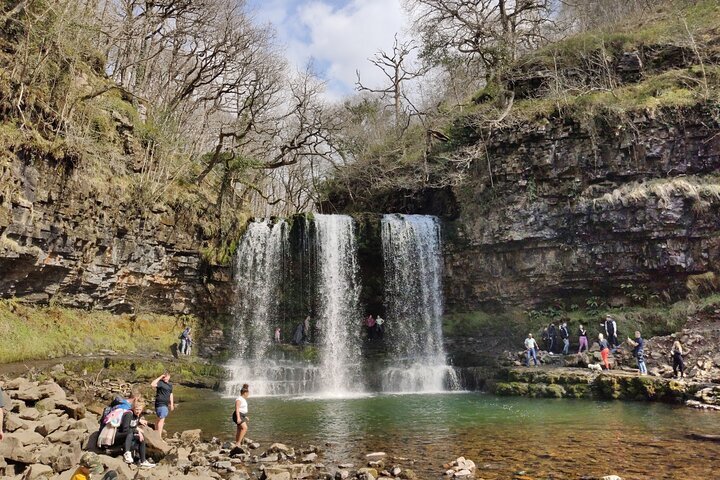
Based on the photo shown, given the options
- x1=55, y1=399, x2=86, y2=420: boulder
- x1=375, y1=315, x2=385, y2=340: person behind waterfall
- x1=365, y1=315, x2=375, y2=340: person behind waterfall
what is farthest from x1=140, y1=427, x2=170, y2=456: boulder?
x1=365, y1=315, x2=375, y2=340: person behind waterfall

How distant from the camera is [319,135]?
2380 cm

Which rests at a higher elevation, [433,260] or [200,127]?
[200,127]

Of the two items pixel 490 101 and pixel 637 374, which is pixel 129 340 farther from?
pixel 490 101

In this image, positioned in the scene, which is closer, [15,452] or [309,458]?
[15,452]

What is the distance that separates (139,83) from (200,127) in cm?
358

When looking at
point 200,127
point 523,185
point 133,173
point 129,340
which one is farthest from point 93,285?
point 523,185

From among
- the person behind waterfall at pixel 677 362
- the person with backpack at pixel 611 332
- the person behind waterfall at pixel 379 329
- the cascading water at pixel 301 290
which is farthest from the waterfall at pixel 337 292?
the person behind waterfall at pixel 677 362

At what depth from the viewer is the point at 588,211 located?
62.2 ft

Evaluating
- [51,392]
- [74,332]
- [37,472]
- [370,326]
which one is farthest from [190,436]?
[370,326]

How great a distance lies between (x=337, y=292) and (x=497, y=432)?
483 inches

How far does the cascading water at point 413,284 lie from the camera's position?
21.0 meters

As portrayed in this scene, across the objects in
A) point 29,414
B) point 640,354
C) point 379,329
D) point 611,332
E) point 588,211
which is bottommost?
point 29,414

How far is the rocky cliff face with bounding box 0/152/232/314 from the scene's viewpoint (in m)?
14.5

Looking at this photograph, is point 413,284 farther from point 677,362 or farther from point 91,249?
point 91,249
